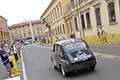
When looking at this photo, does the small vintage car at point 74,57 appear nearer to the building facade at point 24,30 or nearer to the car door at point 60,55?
the car door at point 60,55

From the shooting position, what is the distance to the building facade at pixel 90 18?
31491mm

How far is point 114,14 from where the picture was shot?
104 ft

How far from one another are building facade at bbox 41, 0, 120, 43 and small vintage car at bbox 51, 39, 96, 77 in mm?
15610

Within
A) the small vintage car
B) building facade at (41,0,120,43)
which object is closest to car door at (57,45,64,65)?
the small vintage car

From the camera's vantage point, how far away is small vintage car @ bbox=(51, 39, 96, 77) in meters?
13.6

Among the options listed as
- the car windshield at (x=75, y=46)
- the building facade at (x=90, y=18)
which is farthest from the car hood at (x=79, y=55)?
the building facade at (x=90, y=18)

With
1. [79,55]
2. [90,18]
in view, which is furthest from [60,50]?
[90,18]

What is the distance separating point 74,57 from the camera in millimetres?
13727

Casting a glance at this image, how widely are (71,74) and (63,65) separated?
0.68 meters

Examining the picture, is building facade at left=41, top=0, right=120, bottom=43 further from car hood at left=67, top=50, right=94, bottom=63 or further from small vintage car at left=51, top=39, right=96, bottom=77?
car hood at left=67, top=50, right=94, bottom=63

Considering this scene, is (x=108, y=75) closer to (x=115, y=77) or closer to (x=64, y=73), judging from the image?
(x=115, y=77)

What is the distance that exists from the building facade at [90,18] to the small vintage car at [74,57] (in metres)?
15.6

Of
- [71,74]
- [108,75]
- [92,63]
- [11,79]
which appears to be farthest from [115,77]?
[11,79]

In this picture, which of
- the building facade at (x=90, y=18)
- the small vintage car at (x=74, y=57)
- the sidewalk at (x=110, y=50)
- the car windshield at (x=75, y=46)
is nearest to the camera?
the small vintage car at (x=74, y=57)
